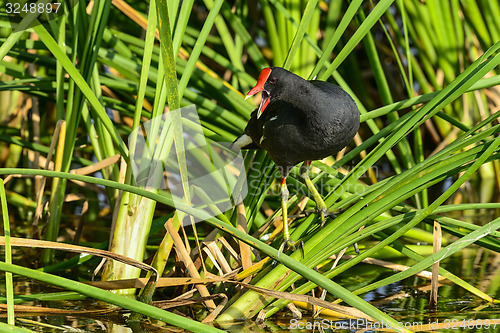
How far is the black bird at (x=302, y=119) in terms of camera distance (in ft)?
6.37

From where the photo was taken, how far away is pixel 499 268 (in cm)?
238

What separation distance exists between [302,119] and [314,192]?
0.37 m

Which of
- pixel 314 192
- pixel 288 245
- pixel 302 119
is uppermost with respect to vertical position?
pixel 302 119

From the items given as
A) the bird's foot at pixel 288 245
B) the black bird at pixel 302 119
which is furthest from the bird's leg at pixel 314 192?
the bird's foot at pixel 288 245

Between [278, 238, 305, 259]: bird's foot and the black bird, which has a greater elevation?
the black bird

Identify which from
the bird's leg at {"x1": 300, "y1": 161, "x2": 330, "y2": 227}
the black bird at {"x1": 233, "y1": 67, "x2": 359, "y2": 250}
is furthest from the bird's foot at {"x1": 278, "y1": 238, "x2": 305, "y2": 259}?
→ the bird's leg at {"x1": 300, "y1": 161, "x2": 330, "y2": 227}

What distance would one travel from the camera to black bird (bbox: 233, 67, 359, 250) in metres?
1.94

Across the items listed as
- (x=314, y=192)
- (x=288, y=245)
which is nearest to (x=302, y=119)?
(x=314, y=192)

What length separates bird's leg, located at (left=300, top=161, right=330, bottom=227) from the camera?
79.7 inches

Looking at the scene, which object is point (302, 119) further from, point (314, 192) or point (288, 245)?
point (288, 245)

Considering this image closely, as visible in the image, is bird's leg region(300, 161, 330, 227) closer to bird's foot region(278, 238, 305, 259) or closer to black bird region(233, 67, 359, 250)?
black bird region(233, 67, 359, 250)

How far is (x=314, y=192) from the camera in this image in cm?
223

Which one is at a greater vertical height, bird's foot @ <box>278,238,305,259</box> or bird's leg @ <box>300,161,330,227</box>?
bird's leg @ <box>300,161,330,227</box>

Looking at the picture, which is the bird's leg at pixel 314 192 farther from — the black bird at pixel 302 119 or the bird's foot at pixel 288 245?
Answer: the bird's foot at pixel 288 245
